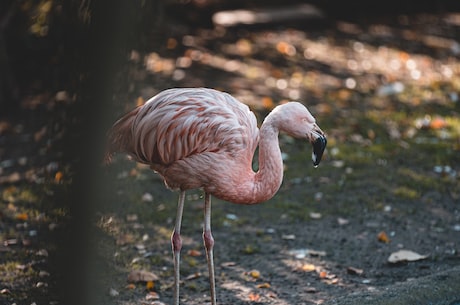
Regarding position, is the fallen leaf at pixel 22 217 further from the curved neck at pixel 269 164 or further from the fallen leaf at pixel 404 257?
the fallen leaf at pixel 404 257

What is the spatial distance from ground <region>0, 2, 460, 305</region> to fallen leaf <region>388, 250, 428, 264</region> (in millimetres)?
30

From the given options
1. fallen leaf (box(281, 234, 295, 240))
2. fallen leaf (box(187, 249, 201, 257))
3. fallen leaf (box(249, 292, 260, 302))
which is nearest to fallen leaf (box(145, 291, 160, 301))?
fallen leaf (box(249, 292, 260, 302))

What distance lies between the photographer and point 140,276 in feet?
15.1

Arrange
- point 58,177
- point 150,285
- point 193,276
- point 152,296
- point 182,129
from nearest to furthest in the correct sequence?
point 58,177 → point 182,129 → point 152,296 → point 150,285 → point 193,276

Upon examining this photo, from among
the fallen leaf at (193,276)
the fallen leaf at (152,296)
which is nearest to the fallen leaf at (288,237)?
the fallen leaf at (193,276)

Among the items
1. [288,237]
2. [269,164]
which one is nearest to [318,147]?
[269,164]

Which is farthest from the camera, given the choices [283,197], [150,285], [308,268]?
[283,197]

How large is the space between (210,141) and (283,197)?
7.51 feet

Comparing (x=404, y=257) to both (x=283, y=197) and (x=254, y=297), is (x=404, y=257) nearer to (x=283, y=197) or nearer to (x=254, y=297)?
(x=254, y=297)

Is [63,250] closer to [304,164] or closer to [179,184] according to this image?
[179,184]

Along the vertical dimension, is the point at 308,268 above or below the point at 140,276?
below

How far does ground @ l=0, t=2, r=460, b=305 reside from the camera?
2293 mm

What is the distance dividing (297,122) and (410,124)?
157 inches

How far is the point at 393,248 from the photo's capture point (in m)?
5.18
